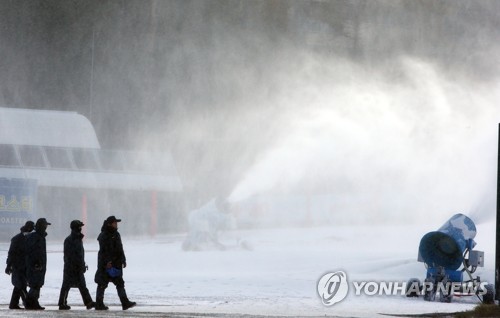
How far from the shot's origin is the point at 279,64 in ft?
113

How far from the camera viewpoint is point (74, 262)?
14.1m

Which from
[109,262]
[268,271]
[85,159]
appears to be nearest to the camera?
[109,262]

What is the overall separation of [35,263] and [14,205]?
14.4 metres

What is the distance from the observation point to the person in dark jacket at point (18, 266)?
1405 centimetres

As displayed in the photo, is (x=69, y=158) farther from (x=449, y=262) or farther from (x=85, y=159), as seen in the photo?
(x=449, y=262)

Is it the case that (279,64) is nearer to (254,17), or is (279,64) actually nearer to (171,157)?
(254,17)

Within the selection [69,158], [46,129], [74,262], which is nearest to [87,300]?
[74,262]

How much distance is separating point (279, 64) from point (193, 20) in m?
3.09

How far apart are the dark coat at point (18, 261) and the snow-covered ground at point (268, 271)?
0.37 meters

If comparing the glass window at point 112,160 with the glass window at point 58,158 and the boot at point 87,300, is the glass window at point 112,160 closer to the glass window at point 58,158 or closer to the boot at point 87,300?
the glass window at point 58,158

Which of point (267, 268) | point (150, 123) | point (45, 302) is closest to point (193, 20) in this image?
point (150, 123)

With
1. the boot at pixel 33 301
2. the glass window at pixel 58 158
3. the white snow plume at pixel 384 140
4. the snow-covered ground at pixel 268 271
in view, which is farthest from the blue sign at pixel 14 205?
the boot at pixel 33 301

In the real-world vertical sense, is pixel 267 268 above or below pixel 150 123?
below

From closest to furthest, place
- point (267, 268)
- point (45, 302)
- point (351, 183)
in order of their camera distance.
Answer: point (45, 302), point (267, 268), point (351, 183)
